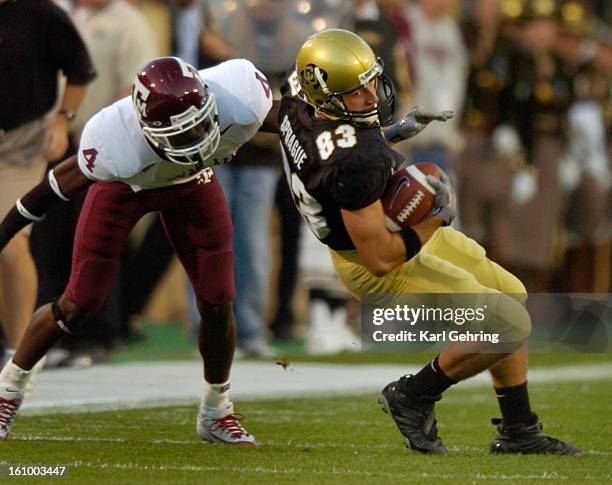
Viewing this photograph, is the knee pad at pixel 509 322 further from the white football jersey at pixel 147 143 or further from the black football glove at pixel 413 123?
the white football jersey at pixel 147 143

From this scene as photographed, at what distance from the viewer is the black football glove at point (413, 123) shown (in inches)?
260

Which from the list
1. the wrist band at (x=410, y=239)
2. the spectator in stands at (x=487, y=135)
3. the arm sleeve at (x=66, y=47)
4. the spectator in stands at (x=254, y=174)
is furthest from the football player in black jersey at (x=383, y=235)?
the spectator in stands at (x=487, y=135)

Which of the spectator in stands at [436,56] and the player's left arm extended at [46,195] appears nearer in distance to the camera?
the player's left arm extended at [46,195]

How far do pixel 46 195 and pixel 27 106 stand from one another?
2.22 metres

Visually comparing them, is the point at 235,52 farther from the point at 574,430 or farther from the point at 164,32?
the point at 574,430

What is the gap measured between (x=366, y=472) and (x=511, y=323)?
0.89m

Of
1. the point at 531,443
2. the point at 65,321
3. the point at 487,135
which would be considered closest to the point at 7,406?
the point at 65,321

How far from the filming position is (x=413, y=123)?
6.69 meters

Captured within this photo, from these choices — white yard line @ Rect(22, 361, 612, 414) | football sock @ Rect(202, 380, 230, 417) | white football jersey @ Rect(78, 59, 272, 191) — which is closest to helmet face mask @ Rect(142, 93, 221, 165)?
white football jersey @ Rect(78, 59, 272, 191)

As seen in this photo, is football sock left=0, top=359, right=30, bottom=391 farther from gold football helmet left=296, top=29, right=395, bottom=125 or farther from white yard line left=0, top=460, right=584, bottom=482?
gold football helmet left=296, top=29, right=395, bottom=125

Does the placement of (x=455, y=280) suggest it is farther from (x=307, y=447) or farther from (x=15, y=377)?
(x=15, y=377)

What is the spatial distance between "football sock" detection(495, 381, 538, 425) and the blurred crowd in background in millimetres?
3154

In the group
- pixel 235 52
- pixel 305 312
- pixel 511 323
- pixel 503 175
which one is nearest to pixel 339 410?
pixel 511 323

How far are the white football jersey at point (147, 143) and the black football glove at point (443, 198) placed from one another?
2.60ft
